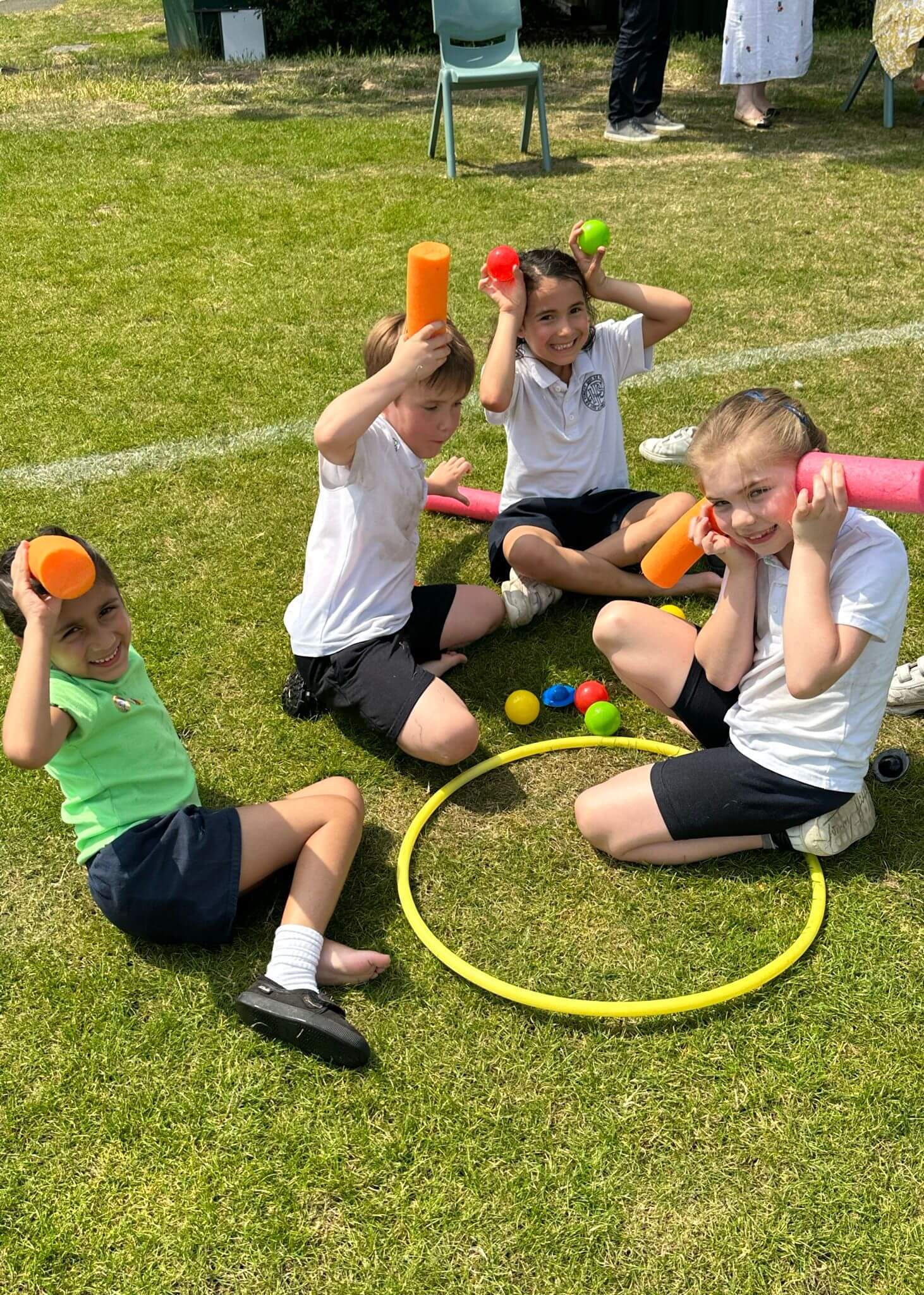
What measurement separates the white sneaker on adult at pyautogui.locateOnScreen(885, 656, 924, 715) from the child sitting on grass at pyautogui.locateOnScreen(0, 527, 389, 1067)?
5.98 ft

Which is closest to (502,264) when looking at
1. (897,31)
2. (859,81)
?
(897,31)

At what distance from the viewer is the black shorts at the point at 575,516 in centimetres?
435

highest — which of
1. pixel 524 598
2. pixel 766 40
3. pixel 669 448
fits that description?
pixel 766 40

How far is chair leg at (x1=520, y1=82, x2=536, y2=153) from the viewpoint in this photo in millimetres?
9252

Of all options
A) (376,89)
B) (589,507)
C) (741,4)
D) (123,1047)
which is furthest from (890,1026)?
(376,89)

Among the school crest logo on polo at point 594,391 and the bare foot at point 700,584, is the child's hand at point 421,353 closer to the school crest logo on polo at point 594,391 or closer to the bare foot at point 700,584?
the school crest logo on polo at point 594,391

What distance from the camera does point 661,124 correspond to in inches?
401

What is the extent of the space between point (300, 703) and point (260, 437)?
6.69 feet

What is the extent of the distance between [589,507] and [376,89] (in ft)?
30.4

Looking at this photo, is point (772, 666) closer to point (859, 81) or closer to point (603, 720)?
point (603, 720)

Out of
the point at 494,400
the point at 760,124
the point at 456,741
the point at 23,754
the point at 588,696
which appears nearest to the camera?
the point at 23,754

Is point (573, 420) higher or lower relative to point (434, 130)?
lower

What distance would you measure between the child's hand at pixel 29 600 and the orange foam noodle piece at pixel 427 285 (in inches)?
51.6

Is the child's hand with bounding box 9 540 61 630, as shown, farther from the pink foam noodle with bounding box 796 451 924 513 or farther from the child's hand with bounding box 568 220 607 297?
the child's hand with bounding box 568 220 607 297
